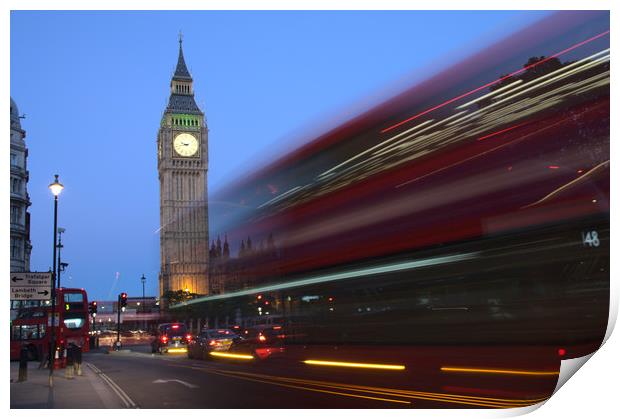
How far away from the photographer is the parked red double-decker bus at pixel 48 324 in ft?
78.4

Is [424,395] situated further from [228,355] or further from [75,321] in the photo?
[75,321]

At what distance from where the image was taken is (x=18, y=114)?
53531 mm

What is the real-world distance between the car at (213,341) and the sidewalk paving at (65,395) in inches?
225

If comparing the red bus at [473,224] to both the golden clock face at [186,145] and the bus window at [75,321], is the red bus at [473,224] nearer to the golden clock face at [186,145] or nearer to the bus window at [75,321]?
the bus window at [75,321]

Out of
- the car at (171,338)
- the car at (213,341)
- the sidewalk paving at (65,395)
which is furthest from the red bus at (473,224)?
the car at (171,338)

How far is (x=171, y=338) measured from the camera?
2809 centimetres

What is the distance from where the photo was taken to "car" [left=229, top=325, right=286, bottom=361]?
13234mm

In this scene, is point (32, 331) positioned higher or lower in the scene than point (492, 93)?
lower

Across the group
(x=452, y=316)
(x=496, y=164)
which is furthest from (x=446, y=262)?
(x=496, y=164)

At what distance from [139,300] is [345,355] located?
5100 cm

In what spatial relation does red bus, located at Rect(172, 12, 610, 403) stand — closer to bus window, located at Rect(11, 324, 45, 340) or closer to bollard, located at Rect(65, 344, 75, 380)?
bollard, located at Rect(65, 344, 75, 380)

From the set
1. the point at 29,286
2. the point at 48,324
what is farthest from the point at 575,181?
the point at 48,324

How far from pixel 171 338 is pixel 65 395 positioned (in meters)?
16.0

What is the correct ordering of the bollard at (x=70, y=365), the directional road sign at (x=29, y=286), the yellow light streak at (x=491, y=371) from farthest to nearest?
1. the bollard at (x=70, y=365)
2. the directional road sign at (x=29, y=286)
3. the yellow light streak at (x=491, y=371)
